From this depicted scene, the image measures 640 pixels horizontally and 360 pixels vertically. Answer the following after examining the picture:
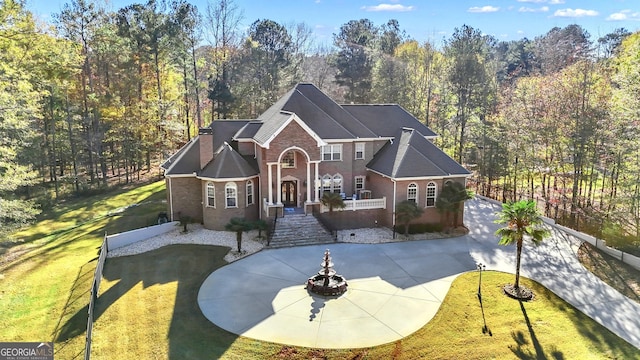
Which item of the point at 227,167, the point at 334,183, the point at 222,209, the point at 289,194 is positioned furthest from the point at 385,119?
the point at 222,209

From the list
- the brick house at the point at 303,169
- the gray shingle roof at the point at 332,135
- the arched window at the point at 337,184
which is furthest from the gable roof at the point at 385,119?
the arched window at the point at 337,184

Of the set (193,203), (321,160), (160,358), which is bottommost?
(160,358)

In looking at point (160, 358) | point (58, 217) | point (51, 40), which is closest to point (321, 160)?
point (160, 358)

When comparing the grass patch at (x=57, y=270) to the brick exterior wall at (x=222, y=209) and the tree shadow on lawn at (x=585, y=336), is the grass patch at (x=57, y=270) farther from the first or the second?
the tree shadow on lawn at (x=585, y=336)

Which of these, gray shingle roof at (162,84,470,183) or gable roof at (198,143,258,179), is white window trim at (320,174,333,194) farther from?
gable roof at (198,143,258,179)

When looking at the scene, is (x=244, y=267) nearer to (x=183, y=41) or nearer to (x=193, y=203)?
(x=193, y=203)

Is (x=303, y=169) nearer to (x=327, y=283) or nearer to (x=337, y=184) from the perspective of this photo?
(x=337, y=184)

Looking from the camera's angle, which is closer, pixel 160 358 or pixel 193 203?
pixel 160 358
